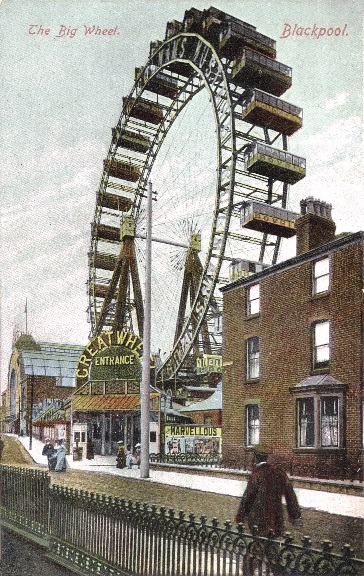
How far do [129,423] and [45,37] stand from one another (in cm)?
1854

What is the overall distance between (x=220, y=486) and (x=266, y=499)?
903 centimetres

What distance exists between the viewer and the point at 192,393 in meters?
28.2

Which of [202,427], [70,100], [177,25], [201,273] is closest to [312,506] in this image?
[70,100]

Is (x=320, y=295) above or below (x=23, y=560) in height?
above

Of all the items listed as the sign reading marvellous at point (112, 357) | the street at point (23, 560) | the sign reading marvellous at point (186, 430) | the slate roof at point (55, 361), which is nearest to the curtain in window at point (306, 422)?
the sign reading marvellous at point (186, 430)

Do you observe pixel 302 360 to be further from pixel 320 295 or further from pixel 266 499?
pixel 266 499

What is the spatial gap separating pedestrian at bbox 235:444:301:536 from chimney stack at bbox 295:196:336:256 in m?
14.5

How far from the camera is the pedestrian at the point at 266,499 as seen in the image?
7961 millimetres

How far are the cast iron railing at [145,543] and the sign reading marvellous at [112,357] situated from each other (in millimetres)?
12831

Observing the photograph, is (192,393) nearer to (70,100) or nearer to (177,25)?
(177,25)

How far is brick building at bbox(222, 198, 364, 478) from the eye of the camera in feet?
54.3

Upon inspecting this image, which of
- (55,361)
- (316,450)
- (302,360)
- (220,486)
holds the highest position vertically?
(55,361)

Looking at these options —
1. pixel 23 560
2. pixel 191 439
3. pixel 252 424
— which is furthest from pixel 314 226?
pixel 23 560

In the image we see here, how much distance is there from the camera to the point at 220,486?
16.7m
